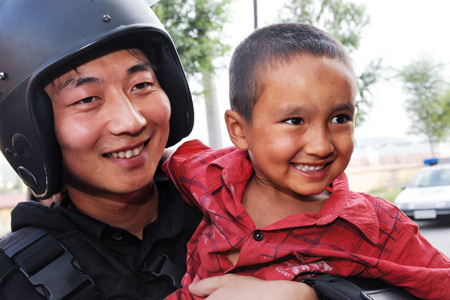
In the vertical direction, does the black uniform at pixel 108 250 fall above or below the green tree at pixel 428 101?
above

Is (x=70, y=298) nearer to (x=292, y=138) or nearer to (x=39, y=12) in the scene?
(x=292, y=138)

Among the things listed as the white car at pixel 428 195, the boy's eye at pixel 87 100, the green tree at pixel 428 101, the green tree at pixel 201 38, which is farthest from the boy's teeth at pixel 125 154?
the green tree at pixel 428 101

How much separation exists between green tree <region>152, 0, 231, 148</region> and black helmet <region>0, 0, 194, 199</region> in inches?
197

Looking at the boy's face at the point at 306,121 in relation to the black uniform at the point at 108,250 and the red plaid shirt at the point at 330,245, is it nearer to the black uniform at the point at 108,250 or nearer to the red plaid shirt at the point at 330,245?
the red plaid shirt at the point at 330,245

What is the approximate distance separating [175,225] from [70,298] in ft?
1.26

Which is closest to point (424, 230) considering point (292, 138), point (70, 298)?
point (292, 138)

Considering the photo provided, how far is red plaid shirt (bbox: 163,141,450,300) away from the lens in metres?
1.05

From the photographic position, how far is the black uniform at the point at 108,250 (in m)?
1.16

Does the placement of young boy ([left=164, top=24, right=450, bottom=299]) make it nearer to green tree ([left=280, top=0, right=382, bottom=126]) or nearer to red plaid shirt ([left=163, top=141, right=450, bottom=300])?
red plaid shirt ([left=163, top=141, right=450, bottom=300])

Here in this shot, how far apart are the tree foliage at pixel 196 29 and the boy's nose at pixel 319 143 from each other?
5427mm

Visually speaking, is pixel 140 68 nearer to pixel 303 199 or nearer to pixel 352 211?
pixel 303 199

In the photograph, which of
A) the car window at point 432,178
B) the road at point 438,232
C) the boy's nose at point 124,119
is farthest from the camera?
the car window at point 432,178

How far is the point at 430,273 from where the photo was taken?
1.04m

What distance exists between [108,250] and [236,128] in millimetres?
505
